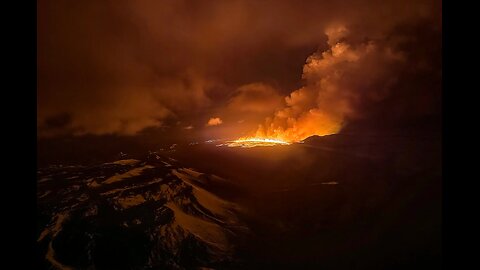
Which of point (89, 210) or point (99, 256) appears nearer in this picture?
point (99, 256)

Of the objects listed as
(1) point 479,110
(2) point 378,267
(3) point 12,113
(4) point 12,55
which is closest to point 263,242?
(2) point 378,267

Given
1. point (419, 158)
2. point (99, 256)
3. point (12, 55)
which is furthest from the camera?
point (419, 158)

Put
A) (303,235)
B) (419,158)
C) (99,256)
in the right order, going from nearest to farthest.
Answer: (99,256) < (303,235) < (419,158)

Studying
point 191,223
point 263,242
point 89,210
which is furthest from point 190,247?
point 89,210

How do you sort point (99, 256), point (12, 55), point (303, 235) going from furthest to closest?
point (303, 235) < point (99, 256) < point (12, 55)

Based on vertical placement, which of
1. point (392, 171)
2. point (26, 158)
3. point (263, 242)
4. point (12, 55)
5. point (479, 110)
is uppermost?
point (12, 55)

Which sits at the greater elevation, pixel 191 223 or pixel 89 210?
pixel 89 210

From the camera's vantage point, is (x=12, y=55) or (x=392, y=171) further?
(x=392, y=171)

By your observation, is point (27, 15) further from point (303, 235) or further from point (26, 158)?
point (303, 235)

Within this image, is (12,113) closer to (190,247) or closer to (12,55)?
(12,55)
